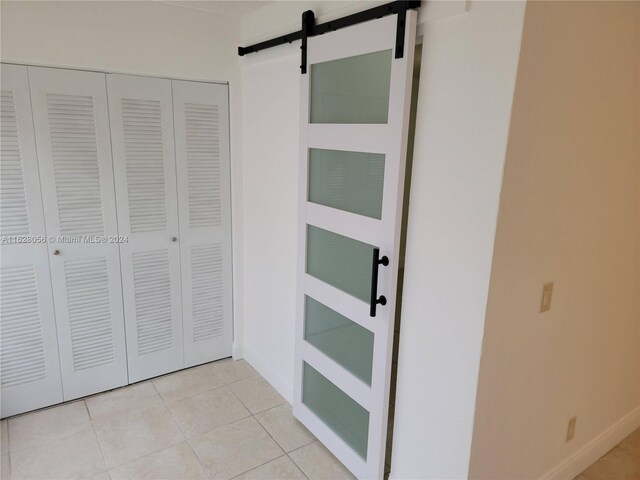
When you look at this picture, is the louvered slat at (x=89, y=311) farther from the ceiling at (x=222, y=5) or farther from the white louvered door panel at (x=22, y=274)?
the ceiling at (x=222, y=5)

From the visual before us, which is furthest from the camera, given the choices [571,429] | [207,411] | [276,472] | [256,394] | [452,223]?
[256,394]

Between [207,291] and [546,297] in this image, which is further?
[207,291]

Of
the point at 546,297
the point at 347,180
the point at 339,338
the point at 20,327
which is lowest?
the point at 20,327

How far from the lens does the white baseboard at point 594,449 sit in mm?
2145

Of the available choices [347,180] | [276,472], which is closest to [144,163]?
[347,180]

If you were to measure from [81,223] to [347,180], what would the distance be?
166cm

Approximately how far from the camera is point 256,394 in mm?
2926

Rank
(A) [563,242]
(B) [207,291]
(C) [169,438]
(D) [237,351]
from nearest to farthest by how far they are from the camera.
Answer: (A) [563,242] < (C) [169,438] < (B) [207,291] < (D) [237,351]

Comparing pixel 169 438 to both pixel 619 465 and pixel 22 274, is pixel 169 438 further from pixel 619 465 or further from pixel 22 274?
pixel 619 465

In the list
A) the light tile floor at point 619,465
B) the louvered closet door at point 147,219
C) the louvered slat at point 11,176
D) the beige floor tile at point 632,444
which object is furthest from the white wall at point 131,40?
the beige floor tile at point 632,444

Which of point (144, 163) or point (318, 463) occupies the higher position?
point (144, 163)

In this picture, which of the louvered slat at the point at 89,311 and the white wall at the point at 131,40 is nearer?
the white wall at the point at 131,40

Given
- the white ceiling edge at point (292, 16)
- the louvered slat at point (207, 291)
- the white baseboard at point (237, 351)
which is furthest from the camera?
the white baseboard at point (237, 351)

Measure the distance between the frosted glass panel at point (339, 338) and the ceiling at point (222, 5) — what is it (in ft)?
5.81
